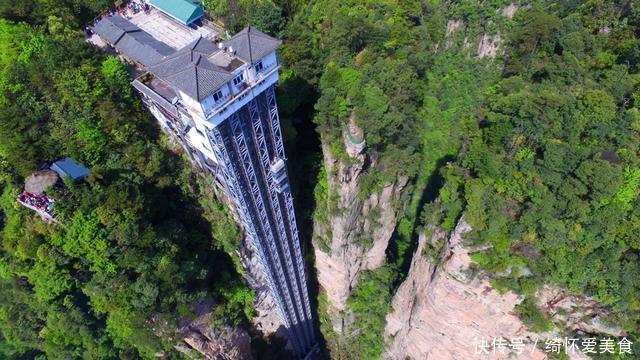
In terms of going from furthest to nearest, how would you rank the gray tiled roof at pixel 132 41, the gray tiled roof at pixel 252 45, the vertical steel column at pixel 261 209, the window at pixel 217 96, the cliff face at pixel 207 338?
the cliff face at pixel 207 338
the gray tiled roof at pixel 132 41
the vertical steel column at pixel 261 209
the gray tiled roof at pixel 252 45
the window at pixel 217 96

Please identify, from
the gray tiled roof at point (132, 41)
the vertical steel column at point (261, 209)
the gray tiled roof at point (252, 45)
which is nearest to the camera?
the gray tiled roof at point (252, 45)

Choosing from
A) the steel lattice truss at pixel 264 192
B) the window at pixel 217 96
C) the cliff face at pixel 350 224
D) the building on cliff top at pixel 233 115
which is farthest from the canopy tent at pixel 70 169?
the cliff face at pixel 350 224

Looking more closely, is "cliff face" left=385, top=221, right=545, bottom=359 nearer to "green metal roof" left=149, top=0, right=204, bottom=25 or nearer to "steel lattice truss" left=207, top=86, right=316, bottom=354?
"steel lattice truss" left=207, top=86, right=316, bottom=354

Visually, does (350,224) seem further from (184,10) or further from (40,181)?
(184,10)

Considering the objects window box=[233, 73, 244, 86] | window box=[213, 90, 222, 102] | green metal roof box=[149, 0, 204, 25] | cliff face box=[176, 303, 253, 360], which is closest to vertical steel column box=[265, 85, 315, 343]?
window box=[233, 73, 244, 86]

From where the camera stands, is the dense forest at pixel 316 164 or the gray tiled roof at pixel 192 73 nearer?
the gray tiled roof at pixel 192 73

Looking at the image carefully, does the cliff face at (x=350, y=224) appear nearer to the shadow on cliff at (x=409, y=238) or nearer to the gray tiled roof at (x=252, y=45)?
the shadow on cliff at (x=409, y=238)
